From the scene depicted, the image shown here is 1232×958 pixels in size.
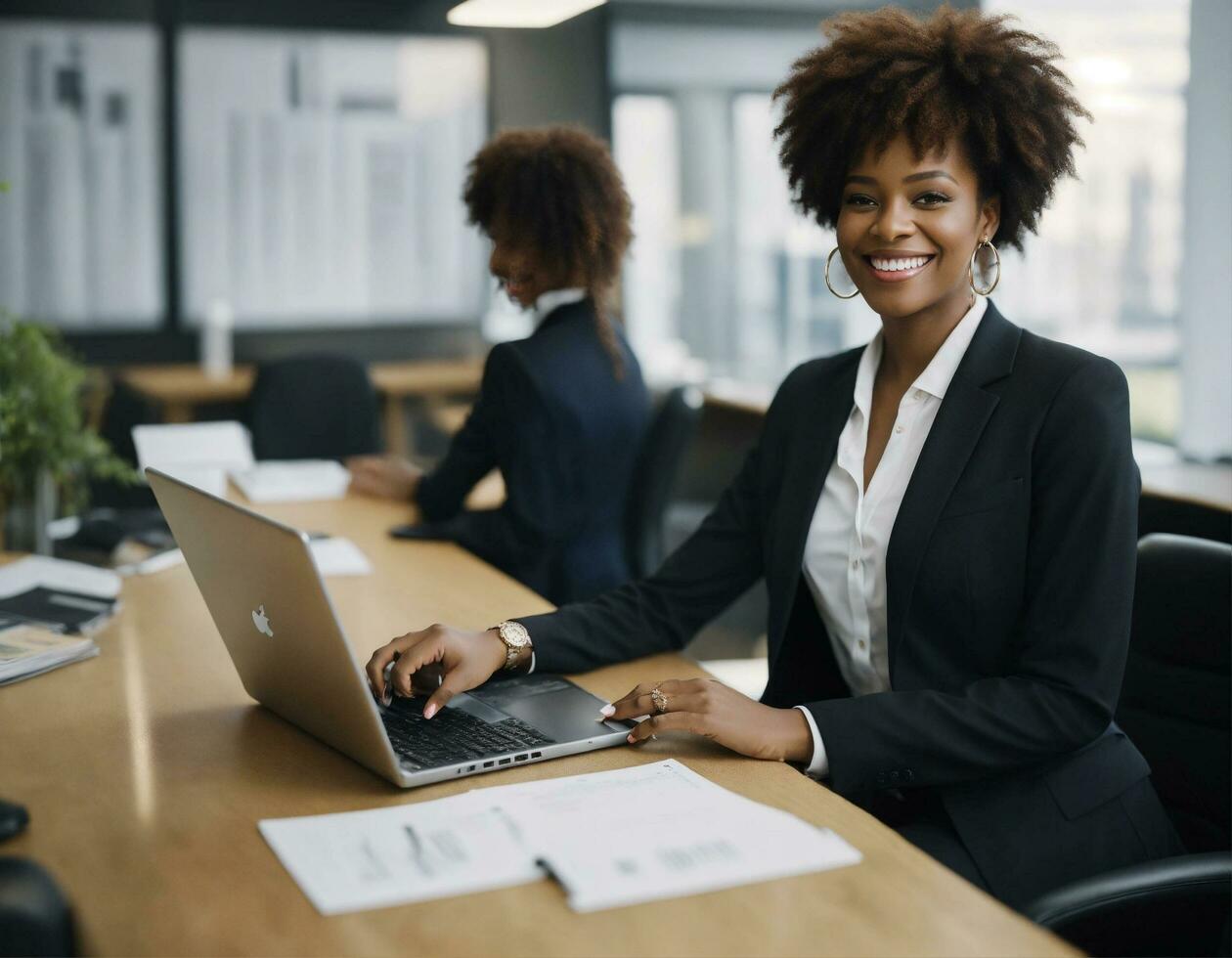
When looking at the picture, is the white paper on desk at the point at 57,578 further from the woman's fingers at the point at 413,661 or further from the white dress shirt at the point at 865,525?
the white dress shirt at the point at 865,525

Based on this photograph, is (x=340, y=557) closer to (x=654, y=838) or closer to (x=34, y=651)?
(x=34, y=651)

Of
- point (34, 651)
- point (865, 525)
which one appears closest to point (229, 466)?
point (34, 651)

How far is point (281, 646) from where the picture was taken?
4.55 ft

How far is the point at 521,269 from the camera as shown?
110 inches

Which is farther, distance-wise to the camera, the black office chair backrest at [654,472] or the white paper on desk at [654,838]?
the black office chair backrest at [654,472]

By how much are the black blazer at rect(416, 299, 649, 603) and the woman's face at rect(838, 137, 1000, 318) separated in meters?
1.03

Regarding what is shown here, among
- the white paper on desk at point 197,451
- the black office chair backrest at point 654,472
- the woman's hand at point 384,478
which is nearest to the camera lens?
the white paper on desk at point 197,451

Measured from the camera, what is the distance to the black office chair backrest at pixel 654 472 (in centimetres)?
339

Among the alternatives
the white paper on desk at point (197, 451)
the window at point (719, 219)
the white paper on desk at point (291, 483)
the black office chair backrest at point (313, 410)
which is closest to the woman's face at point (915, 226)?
the white paper on desk at point (197, 451)

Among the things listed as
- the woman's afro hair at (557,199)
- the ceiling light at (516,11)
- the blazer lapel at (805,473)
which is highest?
the ceiling light at (516,11)

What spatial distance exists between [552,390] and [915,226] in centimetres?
111

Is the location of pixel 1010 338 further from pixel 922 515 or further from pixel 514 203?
pixel 514 203

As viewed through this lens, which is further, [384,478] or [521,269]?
[384,478]

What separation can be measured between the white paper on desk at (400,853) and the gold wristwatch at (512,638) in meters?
0.39
